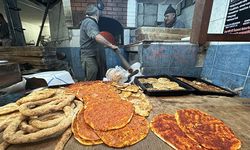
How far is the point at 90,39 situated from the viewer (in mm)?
2865

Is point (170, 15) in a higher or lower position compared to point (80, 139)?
higher

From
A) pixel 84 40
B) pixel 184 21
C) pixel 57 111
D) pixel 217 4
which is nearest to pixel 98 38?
pixel 84 40

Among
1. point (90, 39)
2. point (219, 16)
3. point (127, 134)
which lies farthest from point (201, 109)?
point (90, 39)

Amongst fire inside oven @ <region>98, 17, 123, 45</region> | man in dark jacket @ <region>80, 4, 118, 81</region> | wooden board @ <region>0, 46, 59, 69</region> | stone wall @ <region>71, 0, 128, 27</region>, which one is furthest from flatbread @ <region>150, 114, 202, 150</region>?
stone wall @ <region>71, 0, 128, 27</region>

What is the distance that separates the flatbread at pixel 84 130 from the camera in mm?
918

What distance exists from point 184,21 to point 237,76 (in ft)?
7.92

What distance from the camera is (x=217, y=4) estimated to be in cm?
216

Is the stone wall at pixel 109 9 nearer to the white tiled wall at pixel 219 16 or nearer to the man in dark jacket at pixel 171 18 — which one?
the man in dark jacket at pixel 171 18

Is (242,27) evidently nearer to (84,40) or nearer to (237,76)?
(237,76)

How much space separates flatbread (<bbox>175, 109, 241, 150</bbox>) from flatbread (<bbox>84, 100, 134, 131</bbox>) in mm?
406

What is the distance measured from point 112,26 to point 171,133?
148 inches

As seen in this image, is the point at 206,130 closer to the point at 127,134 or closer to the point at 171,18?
the point at 127,134

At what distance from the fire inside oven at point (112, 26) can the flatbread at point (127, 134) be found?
11.1 ft

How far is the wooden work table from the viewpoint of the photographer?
2.85 ft
